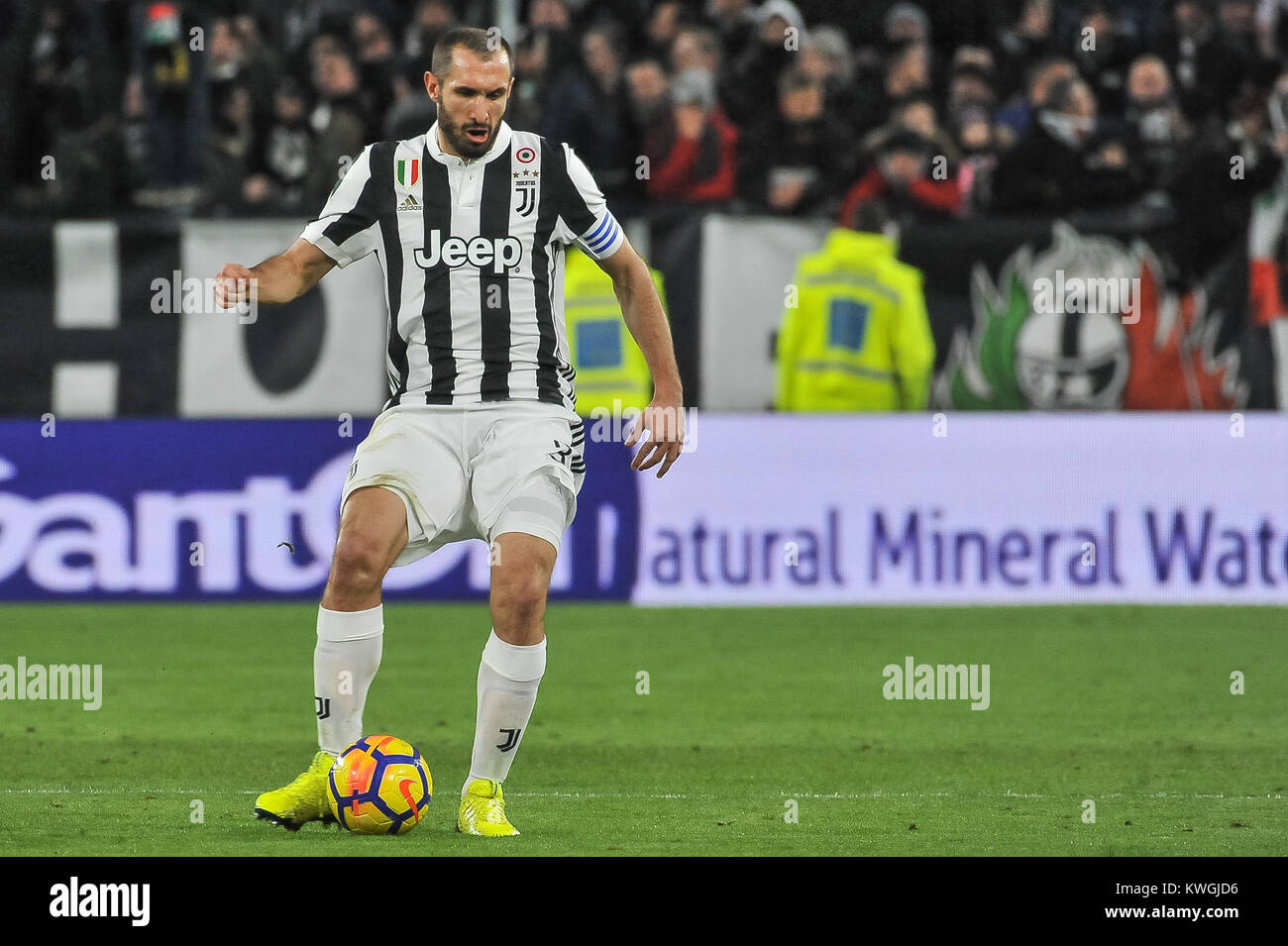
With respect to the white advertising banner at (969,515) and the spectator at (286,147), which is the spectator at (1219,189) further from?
the spectator at (286,147)

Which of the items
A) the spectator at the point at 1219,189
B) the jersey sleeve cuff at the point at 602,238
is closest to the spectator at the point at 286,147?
the spectator at the point at 1219,189

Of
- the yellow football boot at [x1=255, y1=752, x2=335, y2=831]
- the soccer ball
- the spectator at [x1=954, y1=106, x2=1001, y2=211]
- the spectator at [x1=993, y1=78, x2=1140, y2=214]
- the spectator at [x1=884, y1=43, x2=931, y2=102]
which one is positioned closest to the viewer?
the soccer ball

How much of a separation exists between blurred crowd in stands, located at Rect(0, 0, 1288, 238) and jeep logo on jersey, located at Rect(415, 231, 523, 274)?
6.83 meters

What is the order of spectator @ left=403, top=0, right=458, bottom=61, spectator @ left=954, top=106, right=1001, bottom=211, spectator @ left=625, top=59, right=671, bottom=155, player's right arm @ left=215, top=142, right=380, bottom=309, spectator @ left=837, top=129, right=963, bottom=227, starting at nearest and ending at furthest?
player's right arm @ left=215, top=142, right=380, bottom=309
spectator @ left=837, top=129, right=963, bottom=227
spectator @ left=954, top=106, right=1001, bottom=211
spectator @ left=625, top=59, right=671, bottom=155
spectator @ left=403, top=0, right=458, bottom=61

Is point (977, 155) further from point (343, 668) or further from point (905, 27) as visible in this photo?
point (343, 668)

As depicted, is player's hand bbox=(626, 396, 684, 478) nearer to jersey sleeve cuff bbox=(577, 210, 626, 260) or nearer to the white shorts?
the white shorts

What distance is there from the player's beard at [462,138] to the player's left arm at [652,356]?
482mm

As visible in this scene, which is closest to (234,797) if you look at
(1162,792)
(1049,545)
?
(1162,792)

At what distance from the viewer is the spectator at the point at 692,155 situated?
551 inches

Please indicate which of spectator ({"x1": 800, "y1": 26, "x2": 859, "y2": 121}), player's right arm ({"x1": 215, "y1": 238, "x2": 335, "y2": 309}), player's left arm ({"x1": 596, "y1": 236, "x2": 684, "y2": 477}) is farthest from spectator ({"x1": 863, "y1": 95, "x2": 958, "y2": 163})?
player's right arm ({"x1": 215, "y1": 238, "x2": 335, "y2": 309})

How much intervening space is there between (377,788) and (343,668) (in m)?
0.37

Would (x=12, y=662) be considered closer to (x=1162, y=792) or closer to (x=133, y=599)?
(x=133, y=599)

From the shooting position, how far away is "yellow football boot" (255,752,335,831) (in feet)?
20.2

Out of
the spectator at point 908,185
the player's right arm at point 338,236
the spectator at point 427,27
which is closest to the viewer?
the player's right arm at point 338,236
